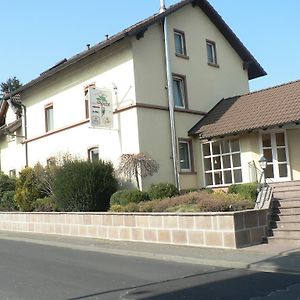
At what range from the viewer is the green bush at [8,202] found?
25994mm

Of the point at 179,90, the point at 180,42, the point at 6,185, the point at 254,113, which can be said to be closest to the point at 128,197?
the point at 254,113

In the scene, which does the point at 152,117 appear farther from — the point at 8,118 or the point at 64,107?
the point at 8,118

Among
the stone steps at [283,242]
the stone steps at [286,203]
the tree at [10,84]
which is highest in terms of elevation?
the tree at [10,84]

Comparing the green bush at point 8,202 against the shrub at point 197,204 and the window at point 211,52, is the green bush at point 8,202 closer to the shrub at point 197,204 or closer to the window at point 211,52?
the shrub at point 197,204

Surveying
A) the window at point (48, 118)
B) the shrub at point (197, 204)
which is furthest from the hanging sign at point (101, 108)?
the window at point (48, 118)

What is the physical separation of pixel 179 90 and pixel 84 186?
6928mm

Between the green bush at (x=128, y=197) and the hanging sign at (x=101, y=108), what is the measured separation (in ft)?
11.9

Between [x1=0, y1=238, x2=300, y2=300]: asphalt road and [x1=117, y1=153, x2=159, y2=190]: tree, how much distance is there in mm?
7529

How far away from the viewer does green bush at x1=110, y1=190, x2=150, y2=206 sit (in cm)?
1878

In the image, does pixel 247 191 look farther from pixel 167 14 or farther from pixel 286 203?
pixel 167 14

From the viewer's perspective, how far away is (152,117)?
872 inches

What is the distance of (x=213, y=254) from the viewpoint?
41.7 feet

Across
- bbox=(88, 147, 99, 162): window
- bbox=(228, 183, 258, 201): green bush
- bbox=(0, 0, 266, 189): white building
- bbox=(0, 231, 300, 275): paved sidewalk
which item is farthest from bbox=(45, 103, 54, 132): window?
bbox=(228, 183, 258, 201): green bush

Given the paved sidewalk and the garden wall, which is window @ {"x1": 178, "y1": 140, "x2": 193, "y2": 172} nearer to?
the garden wall
